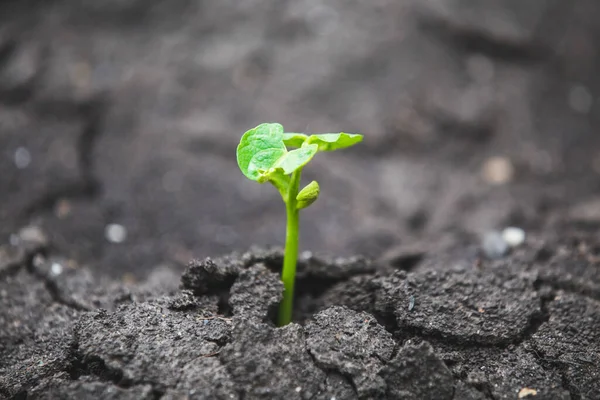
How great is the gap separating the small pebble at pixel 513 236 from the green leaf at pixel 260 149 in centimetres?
117

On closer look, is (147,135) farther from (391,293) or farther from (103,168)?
(391,293)

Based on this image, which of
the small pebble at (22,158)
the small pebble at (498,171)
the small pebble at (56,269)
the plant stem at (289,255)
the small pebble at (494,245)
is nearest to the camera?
the plant stem at (289,255)

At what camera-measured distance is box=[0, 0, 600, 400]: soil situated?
127 cm

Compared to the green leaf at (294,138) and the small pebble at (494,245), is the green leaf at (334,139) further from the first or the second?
the small pebble at (494,245)

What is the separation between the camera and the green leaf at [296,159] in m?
1.17

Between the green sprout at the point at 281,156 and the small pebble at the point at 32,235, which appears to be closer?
the green sprout at the point at 281,156

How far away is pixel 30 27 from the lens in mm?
2947

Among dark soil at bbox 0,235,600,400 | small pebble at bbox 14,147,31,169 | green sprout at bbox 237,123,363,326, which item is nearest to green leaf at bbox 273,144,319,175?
green sprout at bbox 237,123,363,326

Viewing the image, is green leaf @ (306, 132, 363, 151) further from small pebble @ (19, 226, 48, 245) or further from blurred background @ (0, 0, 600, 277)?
small pebble @ (19, 226, 48, 245)

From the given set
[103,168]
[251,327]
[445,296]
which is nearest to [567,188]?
[445,296]

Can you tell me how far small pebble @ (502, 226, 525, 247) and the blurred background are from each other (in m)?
0.11

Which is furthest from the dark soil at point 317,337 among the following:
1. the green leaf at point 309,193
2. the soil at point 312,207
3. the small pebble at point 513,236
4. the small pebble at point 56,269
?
the small pebble at point 513,236

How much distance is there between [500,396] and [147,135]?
6.71 ft

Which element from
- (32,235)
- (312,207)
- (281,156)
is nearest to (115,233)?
(32,235)
